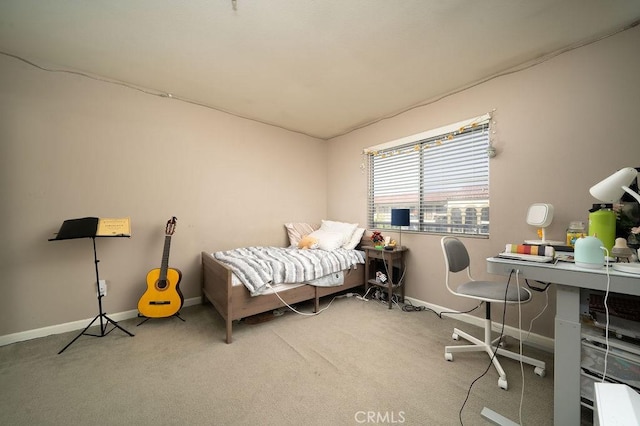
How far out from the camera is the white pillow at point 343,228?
3512 millimetres

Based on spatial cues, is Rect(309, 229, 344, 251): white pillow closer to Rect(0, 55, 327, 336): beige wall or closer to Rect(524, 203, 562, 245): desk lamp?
Rect(0, 55, 327, 336): beige wall

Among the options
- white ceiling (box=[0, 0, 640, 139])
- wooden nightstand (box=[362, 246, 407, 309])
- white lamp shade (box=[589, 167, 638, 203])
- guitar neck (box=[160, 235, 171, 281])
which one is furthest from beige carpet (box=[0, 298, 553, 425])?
white ceiling (box=[0, 0, 640, 139])

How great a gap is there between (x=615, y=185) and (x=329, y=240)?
103 inches

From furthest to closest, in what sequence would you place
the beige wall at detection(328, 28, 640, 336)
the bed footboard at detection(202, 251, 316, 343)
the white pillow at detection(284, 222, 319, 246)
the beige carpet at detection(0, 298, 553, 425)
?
the white pillow at detection(284, 222, 319, 246) → the bed footboard at detection(202, 251, 316, 343) → the beige wall at detection(328, 28, 640, 336) → the beige carpet at detection(0, 298, 553, 425)

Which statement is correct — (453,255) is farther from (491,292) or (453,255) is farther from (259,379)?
(259,379)

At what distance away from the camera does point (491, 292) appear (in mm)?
1767

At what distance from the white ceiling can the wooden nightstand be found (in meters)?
1.91

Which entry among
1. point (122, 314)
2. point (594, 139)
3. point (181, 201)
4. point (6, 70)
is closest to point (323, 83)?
point (181, 201)

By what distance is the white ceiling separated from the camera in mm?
1617

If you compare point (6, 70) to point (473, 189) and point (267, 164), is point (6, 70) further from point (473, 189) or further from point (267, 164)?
point (473, 189)

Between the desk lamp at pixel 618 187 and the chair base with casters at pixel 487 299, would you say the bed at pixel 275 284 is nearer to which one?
the chair base with casters at pixel 487 299

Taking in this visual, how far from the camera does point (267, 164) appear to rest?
3.65 m

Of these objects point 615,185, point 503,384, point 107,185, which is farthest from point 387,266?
point 107,185

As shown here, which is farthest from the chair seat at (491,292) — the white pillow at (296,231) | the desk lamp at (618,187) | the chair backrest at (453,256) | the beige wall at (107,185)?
the beige wall at (107,185)
